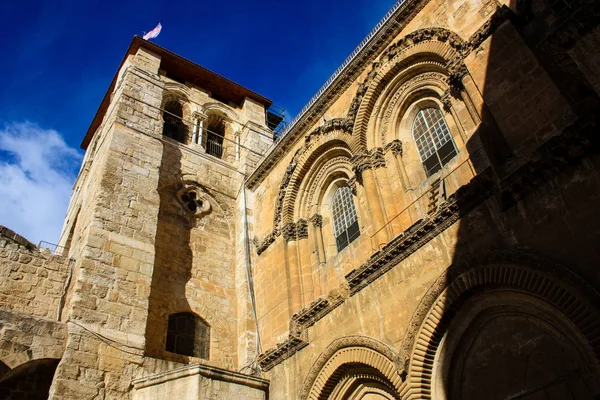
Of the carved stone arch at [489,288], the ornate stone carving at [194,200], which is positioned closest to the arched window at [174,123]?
the ornate stone carving at [194,200]

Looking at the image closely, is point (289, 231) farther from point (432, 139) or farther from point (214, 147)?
point (214, 147)

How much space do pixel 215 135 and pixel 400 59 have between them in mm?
9704

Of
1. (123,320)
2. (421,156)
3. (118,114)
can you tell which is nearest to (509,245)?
(421,156)

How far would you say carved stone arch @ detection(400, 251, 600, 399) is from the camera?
589cm

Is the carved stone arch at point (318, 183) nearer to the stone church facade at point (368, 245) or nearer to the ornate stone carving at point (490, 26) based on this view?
the stone church facade at point (368, 245)

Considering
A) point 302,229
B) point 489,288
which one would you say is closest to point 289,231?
point 302,229

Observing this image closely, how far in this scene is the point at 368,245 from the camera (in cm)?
1048

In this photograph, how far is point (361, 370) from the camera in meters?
9.19

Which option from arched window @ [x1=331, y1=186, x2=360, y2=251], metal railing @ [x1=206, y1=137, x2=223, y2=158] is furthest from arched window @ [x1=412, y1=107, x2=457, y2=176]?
metal railing @ [x1=206, y1=137, x2=223, y2=158]

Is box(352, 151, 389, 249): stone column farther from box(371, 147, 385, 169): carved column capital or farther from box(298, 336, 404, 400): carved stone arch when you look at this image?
box(298, 336, 404, 400): carved stone arch

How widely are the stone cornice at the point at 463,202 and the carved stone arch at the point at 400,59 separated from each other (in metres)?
Answer: 2.90

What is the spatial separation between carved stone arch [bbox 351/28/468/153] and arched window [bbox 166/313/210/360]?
5842 millimetres

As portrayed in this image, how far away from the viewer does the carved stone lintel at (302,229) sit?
42.0 feet

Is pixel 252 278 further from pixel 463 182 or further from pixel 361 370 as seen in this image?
pixel 463 182
